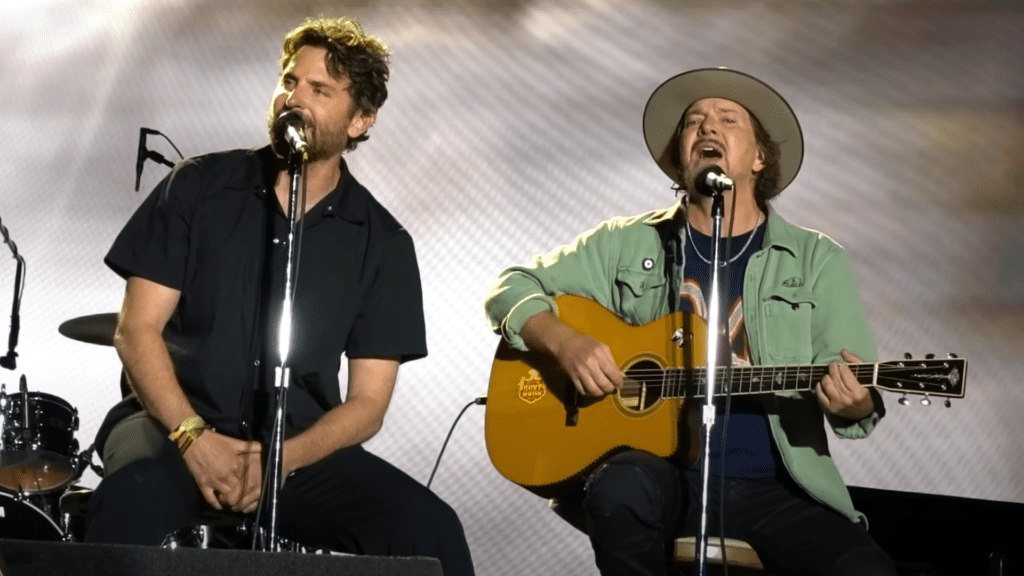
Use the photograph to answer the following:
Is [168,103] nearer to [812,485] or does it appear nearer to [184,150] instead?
[184,150]

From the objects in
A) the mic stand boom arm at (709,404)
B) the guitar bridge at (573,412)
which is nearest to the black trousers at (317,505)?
the guitar bridge at (573,412)

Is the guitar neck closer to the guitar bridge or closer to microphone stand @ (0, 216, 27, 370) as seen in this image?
the guitar bridge

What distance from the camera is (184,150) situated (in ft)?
14.8

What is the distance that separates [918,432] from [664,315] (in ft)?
4.06

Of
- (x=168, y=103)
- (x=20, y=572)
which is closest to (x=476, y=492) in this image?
(x=168, y=103)

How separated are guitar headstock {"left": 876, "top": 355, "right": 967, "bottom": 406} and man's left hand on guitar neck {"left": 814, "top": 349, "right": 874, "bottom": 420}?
6cm

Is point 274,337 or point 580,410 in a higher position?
point 274,337

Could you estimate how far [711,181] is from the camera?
2.81 m

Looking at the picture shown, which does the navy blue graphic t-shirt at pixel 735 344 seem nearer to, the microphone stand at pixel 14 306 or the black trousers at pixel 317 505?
the black trousers at pixel 317 505

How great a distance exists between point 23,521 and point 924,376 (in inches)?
122

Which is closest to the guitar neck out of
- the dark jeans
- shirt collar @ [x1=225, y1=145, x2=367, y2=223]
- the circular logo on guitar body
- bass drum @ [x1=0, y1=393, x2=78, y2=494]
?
the dark jeans

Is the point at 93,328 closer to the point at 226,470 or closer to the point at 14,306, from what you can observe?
the point at 14,306

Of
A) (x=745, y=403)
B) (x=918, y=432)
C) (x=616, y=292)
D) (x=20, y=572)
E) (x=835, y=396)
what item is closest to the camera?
(x=20, y=572)

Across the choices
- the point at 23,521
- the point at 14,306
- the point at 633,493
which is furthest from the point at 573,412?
the point at 14,306
